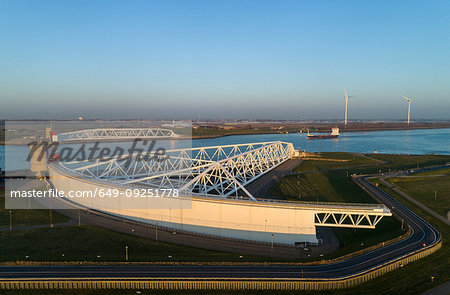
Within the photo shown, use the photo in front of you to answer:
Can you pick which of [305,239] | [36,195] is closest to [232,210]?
[305,239]

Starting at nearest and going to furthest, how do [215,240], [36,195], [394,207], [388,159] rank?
[215,240], [394,207], [36,195], [388,159]

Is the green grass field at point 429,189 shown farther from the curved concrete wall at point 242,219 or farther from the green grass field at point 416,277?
the curved concrete wall at point 242,219

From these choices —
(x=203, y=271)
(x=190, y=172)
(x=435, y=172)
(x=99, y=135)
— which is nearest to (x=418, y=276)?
(x=203, y=271)

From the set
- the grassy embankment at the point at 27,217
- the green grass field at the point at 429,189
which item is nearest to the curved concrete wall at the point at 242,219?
the grassy embankment at the point at 27,217

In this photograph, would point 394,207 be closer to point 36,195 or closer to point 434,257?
point 434,257

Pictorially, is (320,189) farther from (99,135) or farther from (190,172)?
(99,135)

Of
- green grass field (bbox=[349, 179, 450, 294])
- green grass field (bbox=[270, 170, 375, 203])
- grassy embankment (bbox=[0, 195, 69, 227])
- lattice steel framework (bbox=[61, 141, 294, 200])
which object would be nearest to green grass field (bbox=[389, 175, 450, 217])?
green grass field (bbox=[270, 170, 375, 203])
